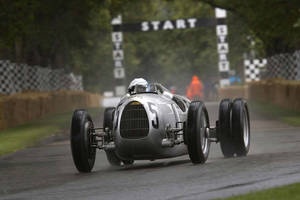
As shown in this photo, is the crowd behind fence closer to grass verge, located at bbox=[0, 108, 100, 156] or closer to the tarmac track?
grass verge, located at bbox=[0, 108, 100, 156]

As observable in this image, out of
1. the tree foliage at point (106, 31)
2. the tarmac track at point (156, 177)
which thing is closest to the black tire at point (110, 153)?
the tarmac track at point (156, 177)

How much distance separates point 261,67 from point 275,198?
47925 mm

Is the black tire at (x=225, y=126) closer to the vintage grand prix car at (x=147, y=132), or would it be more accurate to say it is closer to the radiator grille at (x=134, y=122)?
the vintage grand prix car at (x=147, y=132)

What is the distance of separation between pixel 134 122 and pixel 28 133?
12.0 m

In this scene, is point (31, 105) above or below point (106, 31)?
below

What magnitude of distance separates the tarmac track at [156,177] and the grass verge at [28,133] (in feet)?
14.1

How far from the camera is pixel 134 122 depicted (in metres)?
12.7

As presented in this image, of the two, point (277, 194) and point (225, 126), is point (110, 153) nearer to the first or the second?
point (225, 126)

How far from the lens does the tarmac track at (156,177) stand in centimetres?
977

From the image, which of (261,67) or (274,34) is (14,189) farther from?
(261,67)

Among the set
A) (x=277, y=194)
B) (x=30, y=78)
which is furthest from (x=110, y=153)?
(x=30, y=78)

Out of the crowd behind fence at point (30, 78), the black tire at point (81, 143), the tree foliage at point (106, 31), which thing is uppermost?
the tree foliage at point (106, 31)

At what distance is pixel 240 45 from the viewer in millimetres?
59281

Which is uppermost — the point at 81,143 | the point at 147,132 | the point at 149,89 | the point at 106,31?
the point at 106,31
